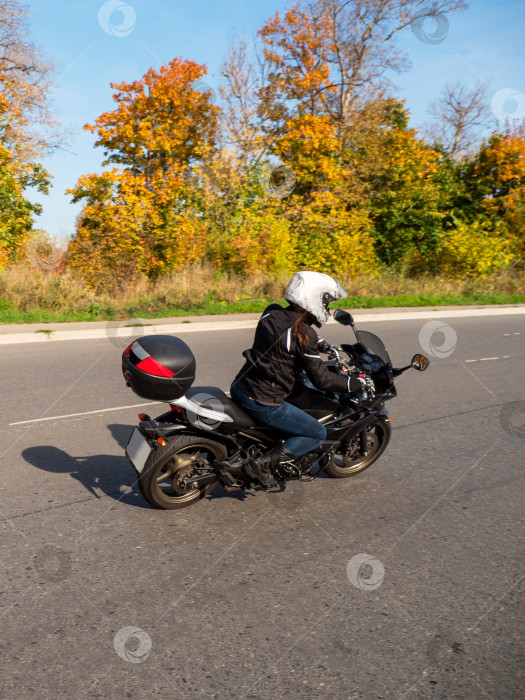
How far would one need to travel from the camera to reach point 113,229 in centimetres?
1864

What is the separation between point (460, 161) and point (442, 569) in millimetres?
34013

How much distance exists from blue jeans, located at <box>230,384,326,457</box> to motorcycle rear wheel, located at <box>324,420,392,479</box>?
28.0 inches

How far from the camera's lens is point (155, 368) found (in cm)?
403

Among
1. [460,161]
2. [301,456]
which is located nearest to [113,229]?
[301,456]

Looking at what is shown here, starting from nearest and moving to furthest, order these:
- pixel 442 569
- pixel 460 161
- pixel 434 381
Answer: pixel 442 569
pixel 434 381
pixel 460 161

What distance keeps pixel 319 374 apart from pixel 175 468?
4.02ft

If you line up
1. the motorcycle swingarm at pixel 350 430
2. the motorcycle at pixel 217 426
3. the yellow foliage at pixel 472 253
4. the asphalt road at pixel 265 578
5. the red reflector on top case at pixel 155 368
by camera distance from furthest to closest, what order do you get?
the yellow foliage at pixel 472 253 < the motorcycle swingarm at pixel 350 430 < the motorcycle at pixel 217 426 < the red reflector on top case at pixel 155 368 < the asphalt road at pixel 265 578

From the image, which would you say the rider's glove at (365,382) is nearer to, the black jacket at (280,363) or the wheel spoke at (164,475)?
the black jacket at (280,363)

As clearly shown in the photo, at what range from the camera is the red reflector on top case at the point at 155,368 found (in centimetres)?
403

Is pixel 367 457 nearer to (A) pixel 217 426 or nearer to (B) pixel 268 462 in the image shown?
(B) pixel 268 462

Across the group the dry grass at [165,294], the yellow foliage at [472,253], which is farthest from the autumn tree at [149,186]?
the yellow foliage at [472,253]

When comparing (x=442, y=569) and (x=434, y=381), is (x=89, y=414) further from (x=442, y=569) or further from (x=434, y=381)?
(x=434, y=381)

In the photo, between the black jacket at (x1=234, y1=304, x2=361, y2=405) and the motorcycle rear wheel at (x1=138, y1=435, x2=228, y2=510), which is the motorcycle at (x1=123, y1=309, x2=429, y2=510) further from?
the black jacket at (x1=234, y1=304, x2=361, y2=405)

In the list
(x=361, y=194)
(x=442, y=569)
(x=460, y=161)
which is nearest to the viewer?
(x=442, y=569)
